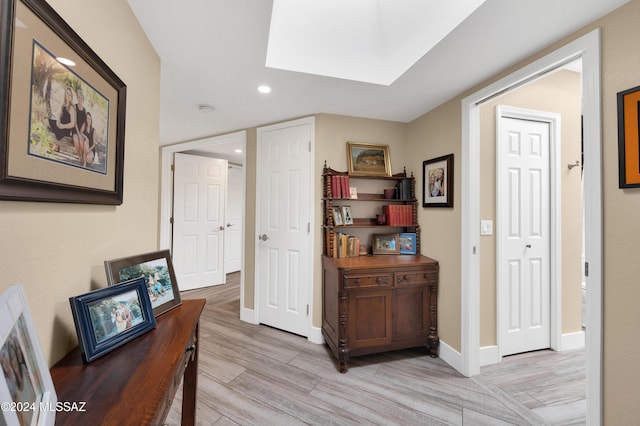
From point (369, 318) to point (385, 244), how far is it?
0.78 m

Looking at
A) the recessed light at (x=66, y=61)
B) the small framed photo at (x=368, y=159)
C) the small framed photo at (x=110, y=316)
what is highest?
the small framed photo at (x=368, y=159)

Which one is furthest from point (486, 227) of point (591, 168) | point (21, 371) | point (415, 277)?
point (21, 371)

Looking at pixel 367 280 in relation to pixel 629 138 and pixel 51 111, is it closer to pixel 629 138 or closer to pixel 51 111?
pixel 629 138

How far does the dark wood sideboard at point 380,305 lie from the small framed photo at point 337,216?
349mm

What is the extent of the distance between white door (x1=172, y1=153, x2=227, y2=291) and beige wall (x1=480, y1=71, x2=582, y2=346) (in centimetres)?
383

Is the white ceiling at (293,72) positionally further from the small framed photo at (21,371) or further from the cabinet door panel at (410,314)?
the cabinet door panel at (410,314)

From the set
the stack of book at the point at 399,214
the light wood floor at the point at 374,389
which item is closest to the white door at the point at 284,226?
the light wood floor at the point at 374,389

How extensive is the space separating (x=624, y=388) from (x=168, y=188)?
15.6 feet

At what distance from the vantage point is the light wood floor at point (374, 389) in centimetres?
163

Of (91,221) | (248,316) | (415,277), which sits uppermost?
(91,221)

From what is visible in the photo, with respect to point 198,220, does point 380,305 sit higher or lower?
lower

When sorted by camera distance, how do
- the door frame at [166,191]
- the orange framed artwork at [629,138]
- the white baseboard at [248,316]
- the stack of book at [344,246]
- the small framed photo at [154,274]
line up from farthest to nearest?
1. the door frame at [166,191]
2. the white baseboard at [248,316]
3. the stack of book at [344,246]
4. the orange framed artwork at [629,138]
5. the small framed photo at [154,274]

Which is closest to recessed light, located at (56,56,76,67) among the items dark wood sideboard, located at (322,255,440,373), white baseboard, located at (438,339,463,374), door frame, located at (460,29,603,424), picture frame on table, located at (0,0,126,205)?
picture frame on table, located at (0,0,126,205)

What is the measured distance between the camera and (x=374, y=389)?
1.88 m
